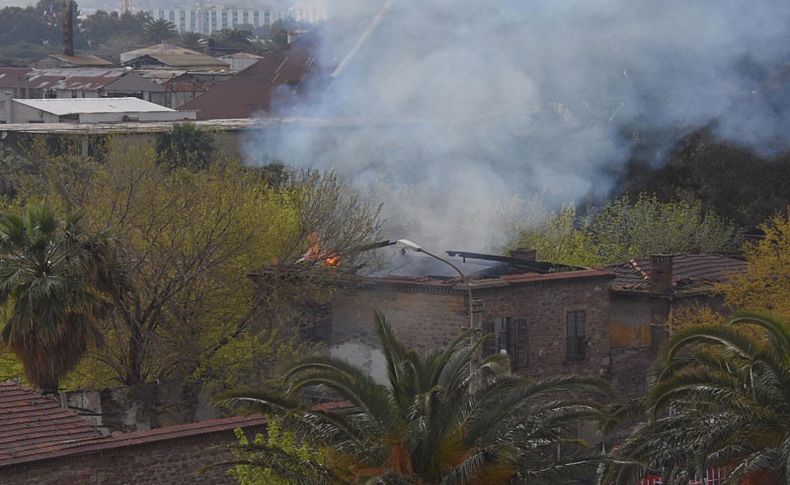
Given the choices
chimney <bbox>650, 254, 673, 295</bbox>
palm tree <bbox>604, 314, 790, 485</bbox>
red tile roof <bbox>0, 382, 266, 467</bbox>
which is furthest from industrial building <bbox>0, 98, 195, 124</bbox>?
palm tree <bbox>604, 314, 790, 485</bbox>

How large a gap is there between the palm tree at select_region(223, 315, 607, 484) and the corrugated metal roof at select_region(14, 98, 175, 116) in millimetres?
54430

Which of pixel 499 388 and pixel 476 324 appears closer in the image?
pixel 499 388

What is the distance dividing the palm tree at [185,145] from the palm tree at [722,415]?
39664mm

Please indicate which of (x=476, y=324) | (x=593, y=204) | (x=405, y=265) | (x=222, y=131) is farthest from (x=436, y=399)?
(x=222, y=131)

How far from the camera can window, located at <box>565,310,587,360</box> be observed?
35438 mm

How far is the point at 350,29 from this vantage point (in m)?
47.8

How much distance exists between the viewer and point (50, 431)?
2322cm

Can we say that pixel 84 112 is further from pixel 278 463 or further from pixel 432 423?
pixel 432 423

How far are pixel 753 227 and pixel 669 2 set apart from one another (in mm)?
12004

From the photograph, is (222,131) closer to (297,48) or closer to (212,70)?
(297,48)

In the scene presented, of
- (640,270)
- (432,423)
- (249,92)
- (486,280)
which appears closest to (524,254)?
(640,270)

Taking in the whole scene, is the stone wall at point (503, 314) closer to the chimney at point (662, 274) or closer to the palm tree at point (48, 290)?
the chimney at point (662, 274)

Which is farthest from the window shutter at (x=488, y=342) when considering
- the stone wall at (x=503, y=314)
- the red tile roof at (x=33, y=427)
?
the red tile roof at (x=33, y=427)

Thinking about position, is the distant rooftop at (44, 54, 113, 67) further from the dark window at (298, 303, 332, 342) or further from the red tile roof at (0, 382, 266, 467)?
the red tile roof at (0, 382, 266, 467)
